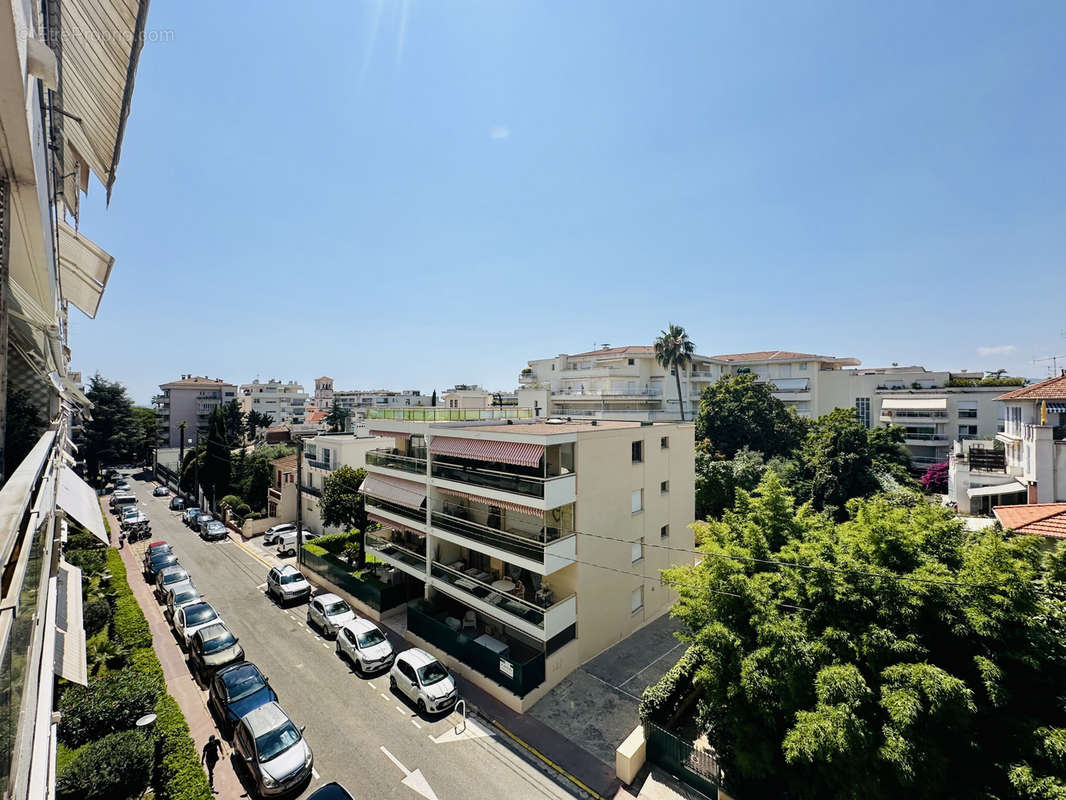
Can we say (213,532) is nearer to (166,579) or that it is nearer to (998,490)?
(166,579)

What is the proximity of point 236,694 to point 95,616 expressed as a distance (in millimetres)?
7283

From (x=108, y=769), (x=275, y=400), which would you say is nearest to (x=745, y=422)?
(x=108, y=769)

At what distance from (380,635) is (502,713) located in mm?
5790

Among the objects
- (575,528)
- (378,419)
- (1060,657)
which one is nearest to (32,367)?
(575,528)

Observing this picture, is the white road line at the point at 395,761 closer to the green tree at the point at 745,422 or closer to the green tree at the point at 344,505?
the green tree at the point at 344,505

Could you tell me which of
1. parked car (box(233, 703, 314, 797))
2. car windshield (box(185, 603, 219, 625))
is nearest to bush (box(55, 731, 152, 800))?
parked car (box(233, 703, 314, 797))

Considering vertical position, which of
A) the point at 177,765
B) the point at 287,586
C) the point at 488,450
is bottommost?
the point at 287,586

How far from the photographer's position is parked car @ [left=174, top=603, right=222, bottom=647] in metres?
17.9

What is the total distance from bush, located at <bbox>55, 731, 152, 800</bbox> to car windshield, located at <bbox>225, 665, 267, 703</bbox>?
148 inches

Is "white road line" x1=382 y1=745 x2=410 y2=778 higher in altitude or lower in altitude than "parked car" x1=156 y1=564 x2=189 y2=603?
lower

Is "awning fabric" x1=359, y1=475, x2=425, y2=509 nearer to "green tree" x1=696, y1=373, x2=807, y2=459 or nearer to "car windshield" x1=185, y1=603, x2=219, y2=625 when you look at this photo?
"car windshield" x1=185, y1=603, x2=219, y2=625

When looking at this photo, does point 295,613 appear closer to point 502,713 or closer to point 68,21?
point 502,713

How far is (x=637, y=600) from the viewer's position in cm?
1969

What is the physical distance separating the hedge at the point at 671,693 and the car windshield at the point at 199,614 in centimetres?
1680
